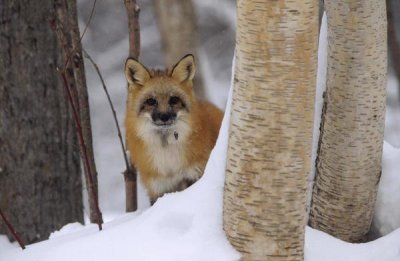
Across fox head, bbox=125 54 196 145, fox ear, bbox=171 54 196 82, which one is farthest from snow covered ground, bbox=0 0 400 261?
fox ear, bbox=171 54 196 82

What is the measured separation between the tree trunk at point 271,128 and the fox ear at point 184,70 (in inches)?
69.3

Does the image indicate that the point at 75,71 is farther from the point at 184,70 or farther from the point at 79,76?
the point at 184,70

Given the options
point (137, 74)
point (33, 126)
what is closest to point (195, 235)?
point (137, 74)

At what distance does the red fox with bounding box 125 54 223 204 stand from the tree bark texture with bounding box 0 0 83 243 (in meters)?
0.74

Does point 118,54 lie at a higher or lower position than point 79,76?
lower

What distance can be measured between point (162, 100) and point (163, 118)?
0.45 feet

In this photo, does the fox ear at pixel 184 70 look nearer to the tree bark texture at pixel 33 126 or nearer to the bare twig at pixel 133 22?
the bare twig at pixel 133 22

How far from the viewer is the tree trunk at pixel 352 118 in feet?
11.2

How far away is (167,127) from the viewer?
4.55 m

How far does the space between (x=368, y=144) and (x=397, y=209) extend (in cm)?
45

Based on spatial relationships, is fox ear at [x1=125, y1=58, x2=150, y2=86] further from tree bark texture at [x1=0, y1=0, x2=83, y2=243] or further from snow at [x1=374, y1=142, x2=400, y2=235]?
snow at [x1=374, y1=142, x2=400, y2=235]

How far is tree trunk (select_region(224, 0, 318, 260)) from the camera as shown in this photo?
265 cm

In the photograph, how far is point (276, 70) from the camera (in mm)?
2680

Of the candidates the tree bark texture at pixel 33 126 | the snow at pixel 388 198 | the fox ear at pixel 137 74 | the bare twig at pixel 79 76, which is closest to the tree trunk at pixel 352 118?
the snow at pixel 388 198
